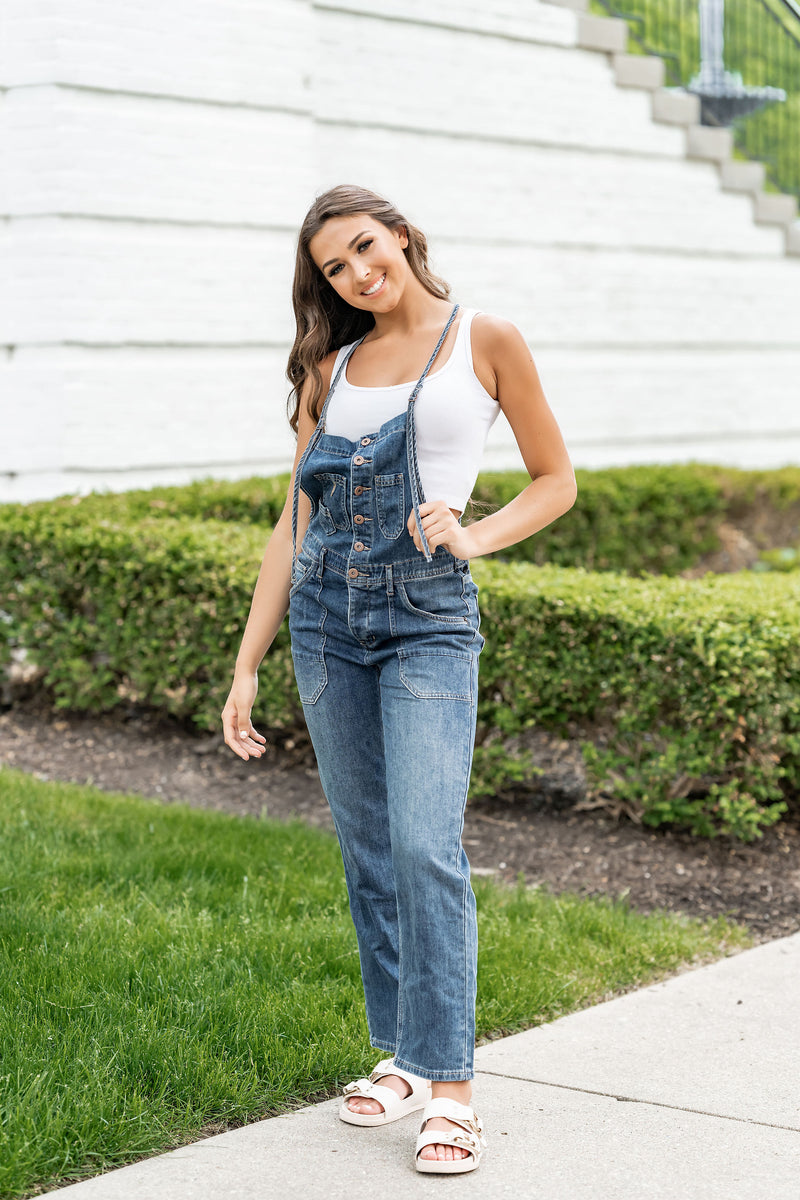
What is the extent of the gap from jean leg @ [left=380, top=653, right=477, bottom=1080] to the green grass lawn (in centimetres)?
53

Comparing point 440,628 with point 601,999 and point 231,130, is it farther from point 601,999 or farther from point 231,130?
point 231,130

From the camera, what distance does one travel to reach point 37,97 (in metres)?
7.13

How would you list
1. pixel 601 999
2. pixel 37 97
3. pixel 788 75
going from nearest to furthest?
pixel 601 999
pixel 37 97
pixel 788 75

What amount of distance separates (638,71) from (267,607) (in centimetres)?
855

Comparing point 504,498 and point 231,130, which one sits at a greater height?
point 231,130

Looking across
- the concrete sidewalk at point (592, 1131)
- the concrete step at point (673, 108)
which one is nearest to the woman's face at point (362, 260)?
the concrete sidewalk at point (592, 1131)

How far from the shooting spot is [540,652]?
4934mm

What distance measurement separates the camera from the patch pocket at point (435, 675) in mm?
2650

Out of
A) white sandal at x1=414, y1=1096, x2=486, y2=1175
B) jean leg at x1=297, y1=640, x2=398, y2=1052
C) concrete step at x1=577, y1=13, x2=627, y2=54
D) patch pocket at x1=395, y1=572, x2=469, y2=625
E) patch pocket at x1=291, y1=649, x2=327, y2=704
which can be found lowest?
white sandal at x1=414, y1=1096, x2=486, y2=1175

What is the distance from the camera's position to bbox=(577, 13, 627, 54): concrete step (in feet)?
32.4

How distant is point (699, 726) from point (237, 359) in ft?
14.1

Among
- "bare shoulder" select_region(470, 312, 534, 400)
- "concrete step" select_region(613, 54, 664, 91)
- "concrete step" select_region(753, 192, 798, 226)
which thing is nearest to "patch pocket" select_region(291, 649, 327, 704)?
"bare shoulder" select_region(470, 312, 534, 400)

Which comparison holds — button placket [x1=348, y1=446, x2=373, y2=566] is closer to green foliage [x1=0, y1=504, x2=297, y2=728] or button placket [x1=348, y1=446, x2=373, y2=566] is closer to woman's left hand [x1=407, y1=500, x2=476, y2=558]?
woman's left hand [x1=407, y1=500, x2=476, y2=558]

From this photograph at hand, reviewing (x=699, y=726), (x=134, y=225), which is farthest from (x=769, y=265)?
(x=699, y=726)
